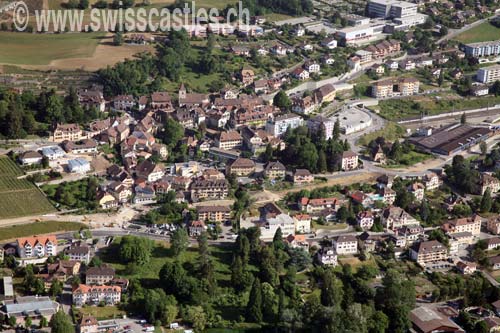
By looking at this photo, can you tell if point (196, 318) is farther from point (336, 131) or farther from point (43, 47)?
point (43, 47)

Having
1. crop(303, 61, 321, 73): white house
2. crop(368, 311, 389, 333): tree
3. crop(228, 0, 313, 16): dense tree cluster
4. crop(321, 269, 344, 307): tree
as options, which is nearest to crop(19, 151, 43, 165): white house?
crop(321, 269, 344, 307): tree

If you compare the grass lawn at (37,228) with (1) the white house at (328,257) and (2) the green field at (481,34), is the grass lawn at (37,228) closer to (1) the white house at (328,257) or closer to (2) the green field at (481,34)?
(1) the white house at (328,257)

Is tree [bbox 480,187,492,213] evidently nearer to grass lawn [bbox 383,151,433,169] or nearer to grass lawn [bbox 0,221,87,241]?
grass lawn [bbox 383,151,433,169]

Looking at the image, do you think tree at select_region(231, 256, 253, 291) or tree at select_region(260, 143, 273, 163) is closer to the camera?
tree at select_region(231, 256, 253, 291)

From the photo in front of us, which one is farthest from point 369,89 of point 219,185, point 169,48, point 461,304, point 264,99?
point 461,304

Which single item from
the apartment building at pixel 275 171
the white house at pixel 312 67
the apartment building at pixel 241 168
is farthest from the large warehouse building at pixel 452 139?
the apartment building at pixel 241 168
